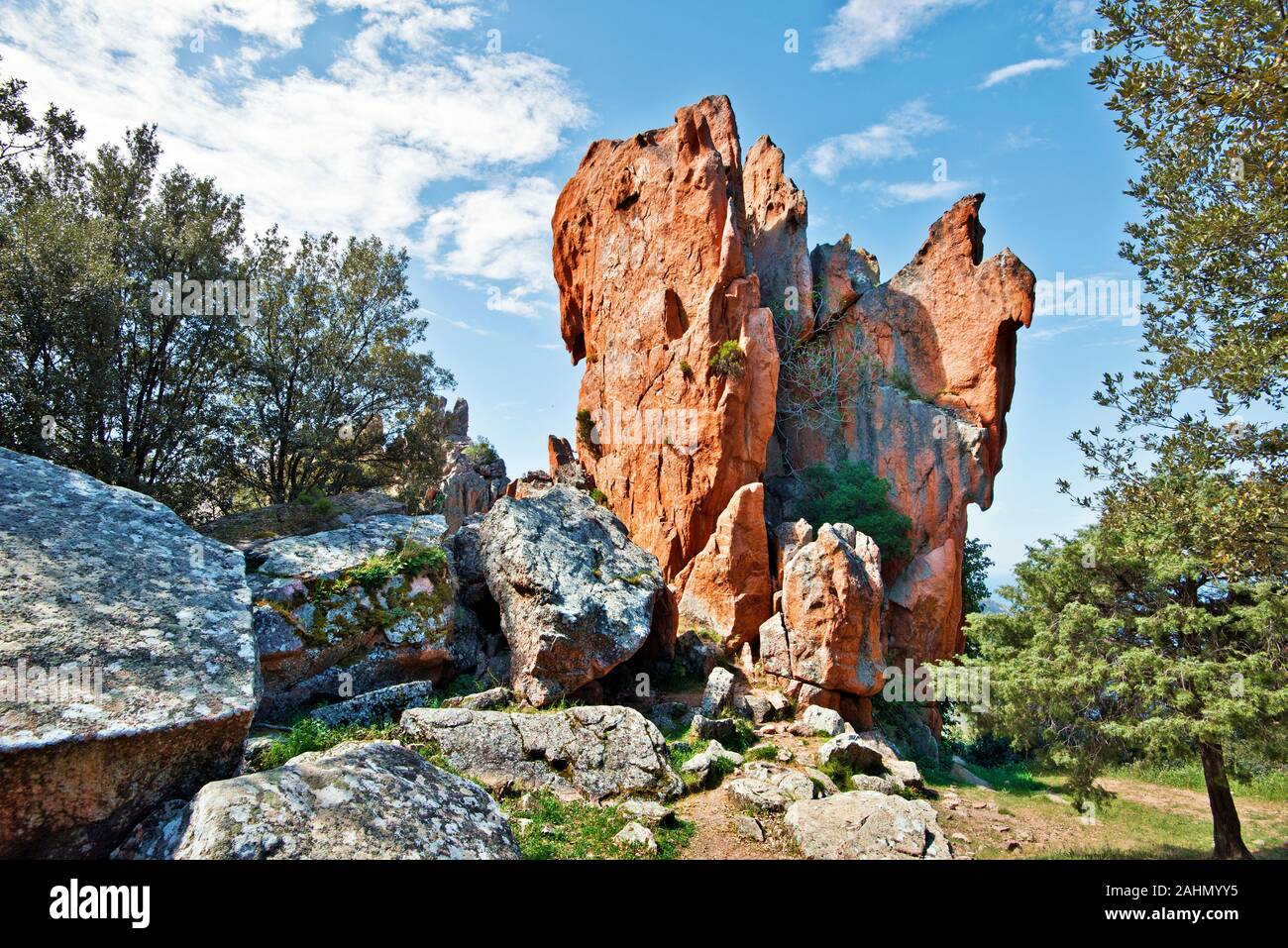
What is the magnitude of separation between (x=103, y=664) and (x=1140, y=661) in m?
14.6

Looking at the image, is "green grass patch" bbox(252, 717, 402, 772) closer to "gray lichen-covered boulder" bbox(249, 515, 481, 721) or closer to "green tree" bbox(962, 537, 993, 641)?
"gray lichen-covered boulder" bbox(249, 515, 481, 721)

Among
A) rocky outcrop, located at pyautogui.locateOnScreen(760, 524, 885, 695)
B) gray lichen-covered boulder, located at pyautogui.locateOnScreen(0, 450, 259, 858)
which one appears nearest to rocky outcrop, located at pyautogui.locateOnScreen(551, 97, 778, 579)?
rocky outcrop, located at pyautogui.locateOnScreen(760, 524, 885, 695)

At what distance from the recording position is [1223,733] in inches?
420

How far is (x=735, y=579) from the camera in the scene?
20000 mm

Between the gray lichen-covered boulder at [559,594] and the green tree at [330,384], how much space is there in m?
11.4

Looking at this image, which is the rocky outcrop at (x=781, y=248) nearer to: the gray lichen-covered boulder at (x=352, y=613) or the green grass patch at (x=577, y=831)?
the gray lichen-covered boulder at (x=352, y=613)

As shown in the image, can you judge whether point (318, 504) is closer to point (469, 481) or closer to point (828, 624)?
point (828, 624)

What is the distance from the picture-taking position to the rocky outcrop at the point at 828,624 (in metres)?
16.8

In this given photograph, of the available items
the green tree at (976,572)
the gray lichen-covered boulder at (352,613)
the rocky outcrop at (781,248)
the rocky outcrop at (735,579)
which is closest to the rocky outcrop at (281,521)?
the gray lichen-covered boulder at (352,613)

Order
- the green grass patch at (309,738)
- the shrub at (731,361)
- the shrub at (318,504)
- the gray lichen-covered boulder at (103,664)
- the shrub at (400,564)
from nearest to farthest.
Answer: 1. the gray lichen-covered boulder at (103,664)
2. the green grass patch at (309,738)
3. the shrub at (400,564)
4. the shrub at (318,504)
5. the shrub at (731,361)

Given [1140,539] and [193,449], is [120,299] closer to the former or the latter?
[193,449]

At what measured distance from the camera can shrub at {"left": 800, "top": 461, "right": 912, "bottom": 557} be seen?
2645cm

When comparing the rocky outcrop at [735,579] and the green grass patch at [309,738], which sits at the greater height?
the rocky outcrop at [735,579]
